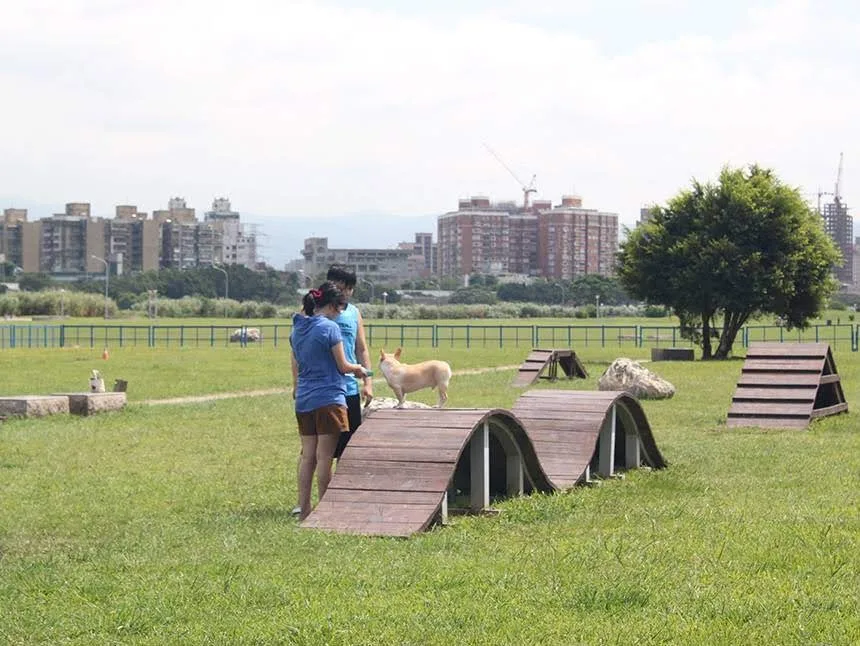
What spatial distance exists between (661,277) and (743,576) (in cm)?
4389

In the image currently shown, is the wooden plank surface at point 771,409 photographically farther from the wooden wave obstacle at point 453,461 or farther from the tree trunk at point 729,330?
the tree trunk at point 729,330

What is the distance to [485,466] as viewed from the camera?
11695 millimetres

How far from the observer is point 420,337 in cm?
7569

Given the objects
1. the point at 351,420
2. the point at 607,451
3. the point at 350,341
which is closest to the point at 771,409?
the point at 607,451

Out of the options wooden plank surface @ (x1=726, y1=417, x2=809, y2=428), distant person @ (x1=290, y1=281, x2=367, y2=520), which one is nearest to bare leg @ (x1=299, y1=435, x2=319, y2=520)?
distant person @ (x1=290, y1=281, x2=367, y2=520)

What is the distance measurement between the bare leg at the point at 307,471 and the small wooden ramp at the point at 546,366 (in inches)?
813

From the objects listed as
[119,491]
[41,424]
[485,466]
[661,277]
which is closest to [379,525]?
[485,466]

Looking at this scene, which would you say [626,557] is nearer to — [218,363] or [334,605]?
[334,605]

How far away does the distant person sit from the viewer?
36.8 feet

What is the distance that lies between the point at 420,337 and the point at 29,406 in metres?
53.7

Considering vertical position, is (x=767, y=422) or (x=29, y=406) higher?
(x=767, y=422)

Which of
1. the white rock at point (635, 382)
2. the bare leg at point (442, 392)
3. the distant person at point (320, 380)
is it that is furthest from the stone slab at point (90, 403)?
the distant person at point (320, 380)

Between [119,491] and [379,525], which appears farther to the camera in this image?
[119,491]

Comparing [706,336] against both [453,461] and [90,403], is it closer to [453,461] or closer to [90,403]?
[90,403]
